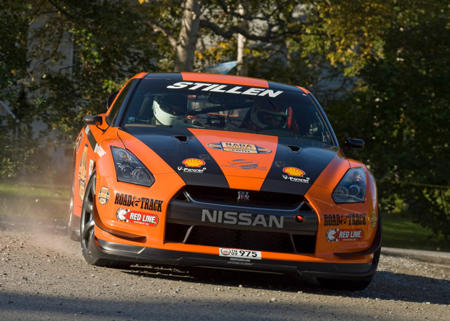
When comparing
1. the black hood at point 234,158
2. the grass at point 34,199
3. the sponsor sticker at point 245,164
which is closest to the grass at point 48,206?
the grass at point 34,199

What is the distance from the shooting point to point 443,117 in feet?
47.0

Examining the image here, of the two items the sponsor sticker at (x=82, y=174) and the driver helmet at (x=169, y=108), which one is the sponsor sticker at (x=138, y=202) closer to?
the driver helmet at (x=169, y=108)

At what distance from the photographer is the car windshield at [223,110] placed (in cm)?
639

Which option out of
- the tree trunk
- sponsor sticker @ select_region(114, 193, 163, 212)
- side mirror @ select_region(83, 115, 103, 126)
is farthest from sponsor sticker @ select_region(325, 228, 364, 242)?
the tree trunk

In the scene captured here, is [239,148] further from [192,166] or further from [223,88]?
[223,88]

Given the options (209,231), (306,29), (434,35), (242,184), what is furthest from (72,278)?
(306,29)

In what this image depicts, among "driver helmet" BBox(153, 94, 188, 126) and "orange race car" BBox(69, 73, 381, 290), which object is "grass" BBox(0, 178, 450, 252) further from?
"orange race car" BBox(69, 73, 381, 290)

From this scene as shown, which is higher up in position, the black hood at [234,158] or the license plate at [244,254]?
the black hood at [234,158]

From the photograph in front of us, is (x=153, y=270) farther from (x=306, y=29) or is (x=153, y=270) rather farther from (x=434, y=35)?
(x=306, y=29)

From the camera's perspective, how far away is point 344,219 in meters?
5.29

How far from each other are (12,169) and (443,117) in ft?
27.2

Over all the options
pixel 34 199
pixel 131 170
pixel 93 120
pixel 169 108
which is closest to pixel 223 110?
pixel 169 108

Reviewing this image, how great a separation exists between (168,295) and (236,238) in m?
0.63

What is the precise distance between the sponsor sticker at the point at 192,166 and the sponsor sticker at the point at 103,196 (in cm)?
55
